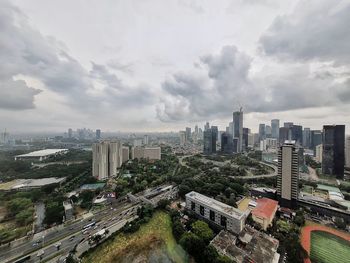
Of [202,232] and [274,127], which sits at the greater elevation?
[274,127]

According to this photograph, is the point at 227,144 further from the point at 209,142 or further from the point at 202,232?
the point at 202,232

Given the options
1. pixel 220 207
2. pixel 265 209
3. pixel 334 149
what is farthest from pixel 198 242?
pixel 334 149

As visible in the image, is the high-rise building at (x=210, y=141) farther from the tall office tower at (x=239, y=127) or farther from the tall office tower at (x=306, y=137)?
the tall office tower at (x=306, y=137)

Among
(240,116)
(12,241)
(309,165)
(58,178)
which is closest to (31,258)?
(12,241)

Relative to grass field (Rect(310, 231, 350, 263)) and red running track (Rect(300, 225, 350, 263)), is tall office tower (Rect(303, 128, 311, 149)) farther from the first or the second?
grass field (Rect(310, 231, 350, 263))

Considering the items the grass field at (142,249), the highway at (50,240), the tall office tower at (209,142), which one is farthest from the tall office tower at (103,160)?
the tall office tower at (209,142)

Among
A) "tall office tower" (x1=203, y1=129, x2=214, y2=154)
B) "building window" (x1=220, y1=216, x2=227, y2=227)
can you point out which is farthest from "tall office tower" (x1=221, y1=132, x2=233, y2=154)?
"building window" (x1=220, y1=216, x2=227, y2=227)
